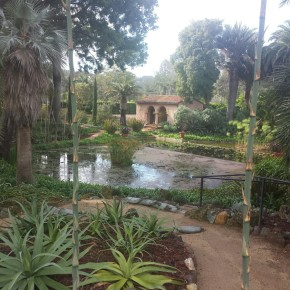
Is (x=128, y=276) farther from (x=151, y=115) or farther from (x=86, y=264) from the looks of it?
(x=151, y=115)

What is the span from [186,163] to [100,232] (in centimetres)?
1261

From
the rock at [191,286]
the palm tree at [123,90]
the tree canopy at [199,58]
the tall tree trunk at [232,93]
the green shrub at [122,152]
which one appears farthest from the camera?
the tree canopy at [199,58]

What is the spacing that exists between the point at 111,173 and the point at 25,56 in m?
6.97

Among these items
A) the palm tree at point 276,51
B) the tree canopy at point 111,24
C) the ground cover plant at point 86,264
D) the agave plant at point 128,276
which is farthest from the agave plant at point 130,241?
the palm tree at point 276,51

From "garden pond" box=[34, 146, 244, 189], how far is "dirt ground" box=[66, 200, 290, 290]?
6.45 metres

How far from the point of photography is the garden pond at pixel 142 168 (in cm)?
1264

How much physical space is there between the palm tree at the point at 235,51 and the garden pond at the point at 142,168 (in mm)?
12313

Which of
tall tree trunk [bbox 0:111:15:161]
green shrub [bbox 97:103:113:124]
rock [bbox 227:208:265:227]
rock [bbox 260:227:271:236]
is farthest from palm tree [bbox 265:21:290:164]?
green shrub [bbox 97:103:113:124]

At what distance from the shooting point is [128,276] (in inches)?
132

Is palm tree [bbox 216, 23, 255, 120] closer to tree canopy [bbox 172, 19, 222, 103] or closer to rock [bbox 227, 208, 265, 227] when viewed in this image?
tree canopy [bbox 172, 19, 222, 103]

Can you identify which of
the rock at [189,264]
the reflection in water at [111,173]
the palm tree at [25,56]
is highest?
the palm tree at [25,56]

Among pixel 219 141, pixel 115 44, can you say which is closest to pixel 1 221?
pixel 115 44

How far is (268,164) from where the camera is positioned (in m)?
9.38

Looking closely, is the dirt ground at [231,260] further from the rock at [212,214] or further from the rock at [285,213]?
the rock at [285,213]
